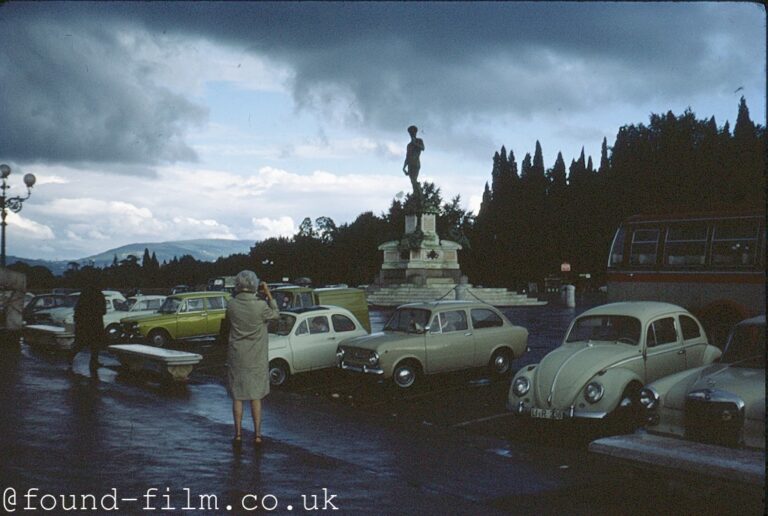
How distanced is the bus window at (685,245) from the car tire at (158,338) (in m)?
12.8

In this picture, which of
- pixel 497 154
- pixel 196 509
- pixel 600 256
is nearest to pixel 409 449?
pixel 196 509

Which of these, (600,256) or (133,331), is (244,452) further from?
(600,256)

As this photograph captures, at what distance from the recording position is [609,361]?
945 cm

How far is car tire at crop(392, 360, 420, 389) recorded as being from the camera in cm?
1277

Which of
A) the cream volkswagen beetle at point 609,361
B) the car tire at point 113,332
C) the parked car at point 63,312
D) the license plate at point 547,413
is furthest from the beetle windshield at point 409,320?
the parked car at point 63,312

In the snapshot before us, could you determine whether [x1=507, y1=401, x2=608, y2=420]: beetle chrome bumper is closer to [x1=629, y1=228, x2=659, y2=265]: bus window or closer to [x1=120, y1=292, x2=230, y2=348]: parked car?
[x1=629, y1=228, x2=659, y2=265]: bus window

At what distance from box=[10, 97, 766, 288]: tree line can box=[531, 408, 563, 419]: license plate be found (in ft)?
100

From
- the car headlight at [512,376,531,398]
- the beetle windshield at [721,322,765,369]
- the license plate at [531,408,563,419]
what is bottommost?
the license plate at [531,408,563,419]

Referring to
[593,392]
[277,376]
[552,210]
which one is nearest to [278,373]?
[277,376]

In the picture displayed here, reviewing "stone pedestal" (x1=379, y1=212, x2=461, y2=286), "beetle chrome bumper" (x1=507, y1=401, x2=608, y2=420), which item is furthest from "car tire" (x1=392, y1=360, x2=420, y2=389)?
"stone pedestal" (x1=379, y1=212, x2=461, y2=286)

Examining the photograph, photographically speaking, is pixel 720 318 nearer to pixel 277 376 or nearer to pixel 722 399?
pixel 277 376

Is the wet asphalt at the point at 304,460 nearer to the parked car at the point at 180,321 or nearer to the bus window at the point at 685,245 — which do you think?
the parked car at the point at 180,321

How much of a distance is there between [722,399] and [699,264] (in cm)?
1206

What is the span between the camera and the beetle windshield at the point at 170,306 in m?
20.4
